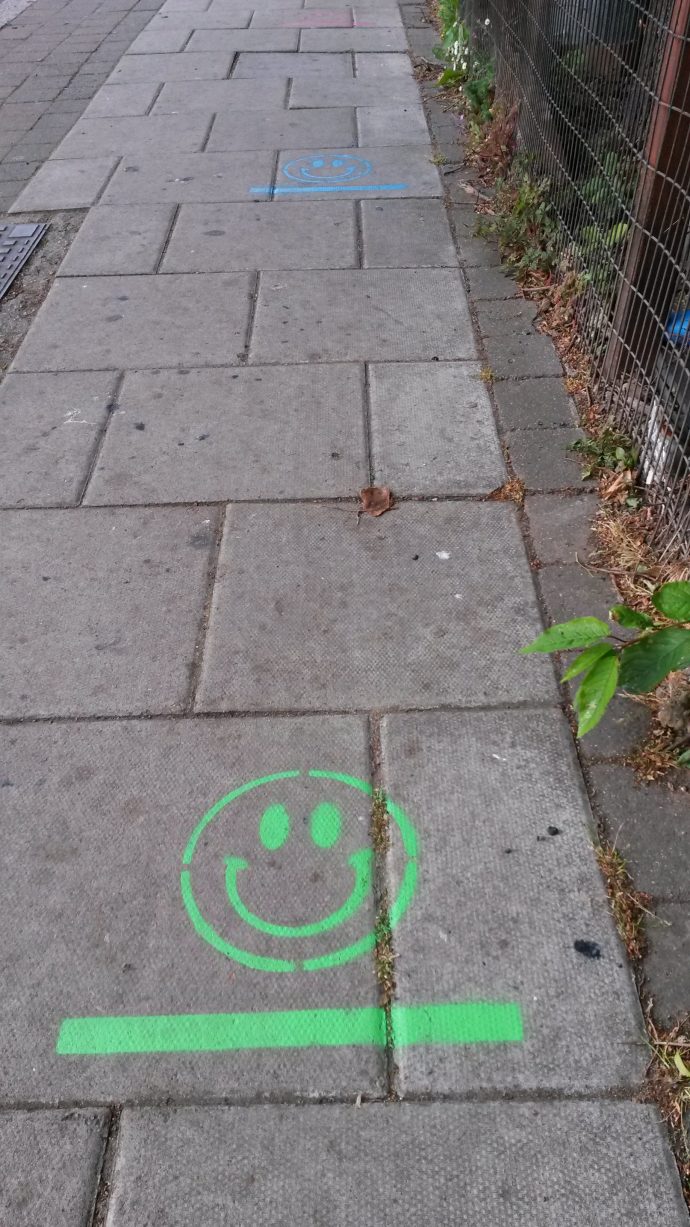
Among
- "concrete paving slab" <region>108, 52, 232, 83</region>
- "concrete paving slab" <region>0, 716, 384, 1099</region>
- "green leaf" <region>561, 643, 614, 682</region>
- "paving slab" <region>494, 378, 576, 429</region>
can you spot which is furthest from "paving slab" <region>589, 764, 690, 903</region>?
"concrete paving slab" <region>108, 52, 232, 83</region>

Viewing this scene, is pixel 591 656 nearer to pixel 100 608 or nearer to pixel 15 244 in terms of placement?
pixel 100 608

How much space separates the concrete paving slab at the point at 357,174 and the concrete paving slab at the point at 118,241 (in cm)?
68

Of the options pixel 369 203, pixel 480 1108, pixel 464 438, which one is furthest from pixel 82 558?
pixel 369 203

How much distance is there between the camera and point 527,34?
469 cm

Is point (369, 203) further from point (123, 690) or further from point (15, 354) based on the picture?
point (123, 690)

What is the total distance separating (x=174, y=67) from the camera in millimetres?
7340

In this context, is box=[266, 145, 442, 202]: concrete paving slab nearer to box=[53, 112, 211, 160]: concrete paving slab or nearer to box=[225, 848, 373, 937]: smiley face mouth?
box=[53, 112, 211, 160]: concrete paving slab

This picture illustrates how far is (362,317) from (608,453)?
1.46 metres

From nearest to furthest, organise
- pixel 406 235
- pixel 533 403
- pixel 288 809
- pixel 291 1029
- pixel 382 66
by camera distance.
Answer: pixel 291 1029, pixel 288 809, pixel 533 403, pixel 406 235, pixel 382 66

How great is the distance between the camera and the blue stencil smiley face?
545 cm

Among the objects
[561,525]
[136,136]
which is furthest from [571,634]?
[136,136]

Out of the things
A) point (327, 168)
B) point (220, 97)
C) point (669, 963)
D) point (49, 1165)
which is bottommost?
point (49, 1165)

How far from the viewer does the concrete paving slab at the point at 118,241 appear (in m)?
4.58

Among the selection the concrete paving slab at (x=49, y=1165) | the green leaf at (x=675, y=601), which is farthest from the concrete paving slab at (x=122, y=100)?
the concrete paving slab at (x=49, y=1165)
